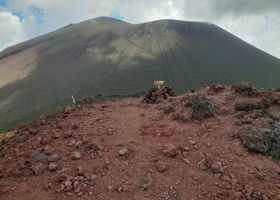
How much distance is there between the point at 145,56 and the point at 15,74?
132 feet

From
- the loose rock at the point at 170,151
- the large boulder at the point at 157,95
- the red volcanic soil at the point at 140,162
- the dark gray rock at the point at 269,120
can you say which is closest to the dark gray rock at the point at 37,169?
the red volcanic soil at the point at 140,162

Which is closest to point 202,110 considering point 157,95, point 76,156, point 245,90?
point 245,90

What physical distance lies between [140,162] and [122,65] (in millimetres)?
49437

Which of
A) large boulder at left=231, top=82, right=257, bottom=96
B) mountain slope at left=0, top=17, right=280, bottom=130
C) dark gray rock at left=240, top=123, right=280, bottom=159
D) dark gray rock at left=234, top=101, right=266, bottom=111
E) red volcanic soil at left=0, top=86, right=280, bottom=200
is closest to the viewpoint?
red volcanic soil at left=0, top=86, right=280, bottom=200

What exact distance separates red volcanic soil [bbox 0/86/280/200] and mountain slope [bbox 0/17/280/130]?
26224 mm

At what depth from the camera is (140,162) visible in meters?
4.72

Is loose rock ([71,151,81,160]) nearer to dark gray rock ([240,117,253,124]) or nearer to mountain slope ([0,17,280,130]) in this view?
dark gray rock ([240,117,253,124])

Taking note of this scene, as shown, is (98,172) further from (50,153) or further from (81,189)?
(50,153)

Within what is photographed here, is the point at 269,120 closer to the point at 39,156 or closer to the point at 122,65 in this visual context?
the point at 39,156

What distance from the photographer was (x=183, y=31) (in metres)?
77.5

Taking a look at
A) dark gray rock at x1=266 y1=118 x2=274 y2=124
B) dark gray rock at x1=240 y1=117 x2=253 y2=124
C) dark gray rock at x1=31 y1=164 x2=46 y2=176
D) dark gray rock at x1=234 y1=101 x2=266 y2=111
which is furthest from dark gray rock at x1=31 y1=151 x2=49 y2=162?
dark gray rock at x1=234 y1=101 x2=266 y2=111

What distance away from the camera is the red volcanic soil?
12.0ft

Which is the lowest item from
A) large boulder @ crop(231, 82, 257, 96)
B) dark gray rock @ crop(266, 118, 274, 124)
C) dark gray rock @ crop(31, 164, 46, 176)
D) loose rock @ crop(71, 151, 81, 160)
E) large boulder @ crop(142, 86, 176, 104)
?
large boulder @ crop(142, 86, 176, 104)

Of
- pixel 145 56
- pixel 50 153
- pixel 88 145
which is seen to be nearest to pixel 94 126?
pixel 88 145
